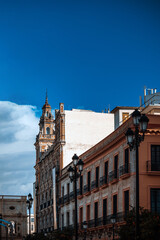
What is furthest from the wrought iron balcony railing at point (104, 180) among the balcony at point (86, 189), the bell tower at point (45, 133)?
the bell tower at point (45, 133)

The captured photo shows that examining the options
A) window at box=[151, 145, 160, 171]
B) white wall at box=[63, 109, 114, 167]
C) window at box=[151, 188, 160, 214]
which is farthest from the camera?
white wall at box=[63, 109, 114, 167]

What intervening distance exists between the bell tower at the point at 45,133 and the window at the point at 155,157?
40160 millimetres

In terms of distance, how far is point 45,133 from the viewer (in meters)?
72.5

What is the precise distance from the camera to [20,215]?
82438mm

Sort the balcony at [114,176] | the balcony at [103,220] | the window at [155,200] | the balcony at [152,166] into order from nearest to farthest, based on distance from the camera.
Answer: the window at [155,200] → the balcony at [152,166] → the balcony at [103,220] → the balcony at [114,176]

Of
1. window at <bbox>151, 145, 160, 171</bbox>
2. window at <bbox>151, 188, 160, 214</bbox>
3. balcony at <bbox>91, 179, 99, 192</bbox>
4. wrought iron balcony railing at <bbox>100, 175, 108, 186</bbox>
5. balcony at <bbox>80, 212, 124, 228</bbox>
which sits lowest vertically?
balcony at <bbox>80, 212, 124, 228</bbox>

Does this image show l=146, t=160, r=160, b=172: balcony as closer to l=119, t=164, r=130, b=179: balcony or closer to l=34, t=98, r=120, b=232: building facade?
l=119, t=164, r=130, b=179: balcony

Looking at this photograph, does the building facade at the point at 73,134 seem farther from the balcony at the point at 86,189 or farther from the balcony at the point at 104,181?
the balcony at the point at 104,181

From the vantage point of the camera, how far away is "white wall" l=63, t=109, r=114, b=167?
2173 inches

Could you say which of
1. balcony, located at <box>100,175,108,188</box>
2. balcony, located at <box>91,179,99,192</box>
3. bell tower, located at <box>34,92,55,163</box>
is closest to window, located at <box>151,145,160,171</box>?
balcony, located at <box>100,175,108,188</box>

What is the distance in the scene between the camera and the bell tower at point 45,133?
71.8 meters

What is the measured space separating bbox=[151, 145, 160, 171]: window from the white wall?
23826 millimetres

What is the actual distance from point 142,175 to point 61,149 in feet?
81.8

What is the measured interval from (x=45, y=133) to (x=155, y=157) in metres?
42.2
